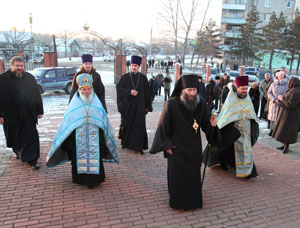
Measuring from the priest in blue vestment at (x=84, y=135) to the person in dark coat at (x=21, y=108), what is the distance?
84 cm

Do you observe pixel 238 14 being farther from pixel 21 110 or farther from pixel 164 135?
pixel 164 135

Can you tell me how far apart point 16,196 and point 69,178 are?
3.00 ft

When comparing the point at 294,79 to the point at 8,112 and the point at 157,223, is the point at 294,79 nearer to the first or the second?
the point at 157,223

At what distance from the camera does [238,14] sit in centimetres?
5528

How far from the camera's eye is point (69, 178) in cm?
489

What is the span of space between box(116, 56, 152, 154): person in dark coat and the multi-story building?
43374mm

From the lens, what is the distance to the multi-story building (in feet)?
162

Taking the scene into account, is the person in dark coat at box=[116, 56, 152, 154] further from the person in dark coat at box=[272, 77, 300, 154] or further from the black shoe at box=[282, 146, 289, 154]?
the black shoe at box=[282, 146, 289, 154]

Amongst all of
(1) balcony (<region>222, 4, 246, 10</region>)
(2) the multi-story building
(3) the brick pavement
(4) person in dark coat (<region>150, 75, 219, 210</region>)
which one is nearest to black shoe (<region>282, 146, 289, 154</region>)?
(3) the brick pavement

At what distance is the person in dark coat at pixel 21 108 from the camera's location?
494 cm

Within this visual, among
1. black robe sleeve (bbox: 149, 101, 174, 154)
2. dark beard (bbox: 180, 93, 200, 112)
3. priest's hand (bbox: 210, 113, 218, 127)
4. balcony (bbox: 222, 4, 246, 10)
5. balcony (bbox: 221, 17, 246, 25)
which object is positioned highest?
balcony (bbox: 222, 4, 246, 10)

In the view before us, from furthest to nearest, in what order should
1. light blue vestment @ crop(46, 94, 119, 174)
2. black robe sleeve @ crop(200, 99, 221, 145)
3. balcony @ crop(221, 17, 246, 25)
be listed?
balcony @ crop(221, 17, 246, 25), light blue vestment @ crop(46, 94, 119, 174), black robe sleeve @ crop(200, 99, 221, 145)

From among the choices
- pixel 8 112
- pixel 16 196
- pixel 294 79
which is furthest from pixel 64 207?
pixel 294 79

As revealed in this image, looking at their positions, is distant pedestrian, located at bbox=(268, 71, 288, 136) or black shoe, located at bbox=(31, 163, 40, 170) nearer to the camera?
black shoe, located at bbox=(31, 163, 40, 170)
